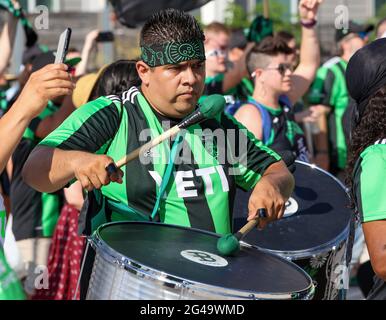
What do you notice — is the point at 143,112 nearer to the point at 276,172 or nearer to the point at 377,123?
the point at 276,172

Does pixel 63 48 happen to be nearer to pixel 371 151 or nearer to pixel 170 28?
pixel 170 28

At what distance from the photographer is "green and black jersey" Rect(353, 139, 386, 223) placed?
323 centimetres

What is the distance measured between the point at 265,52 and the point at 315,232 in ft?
7.84

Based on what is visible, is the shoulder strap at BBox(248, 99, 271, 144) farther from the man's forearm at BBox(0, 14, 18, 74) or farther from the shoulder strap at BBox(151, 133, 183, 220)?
the shoulder strap at BBox(151, 133, 183, 220)

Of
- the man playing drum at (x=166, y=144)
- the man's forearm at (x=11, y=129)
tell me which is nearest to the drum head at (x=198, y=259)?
the man playing drum at (x=166, y=144)

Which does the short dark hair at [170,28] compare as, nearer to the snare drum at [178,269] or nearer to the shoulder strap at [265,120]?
the snare drum at [178,269]

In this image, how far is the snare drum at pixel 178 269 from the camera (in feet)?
9.80

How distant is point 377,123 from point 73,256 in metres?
3.00

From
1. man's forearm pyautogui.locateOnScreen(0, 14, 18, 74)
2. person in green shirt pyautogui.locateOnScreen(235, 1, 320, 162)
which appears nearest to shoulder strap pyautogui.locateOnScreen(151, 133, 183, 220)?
person in green shirt pyautogui.locateOnScreen(235, 1, 320, 162)

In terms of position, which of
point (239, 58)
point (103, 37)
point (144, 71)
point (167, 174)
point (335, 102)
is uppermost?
point (144, 71)

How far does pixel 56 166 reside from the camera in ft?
11.1

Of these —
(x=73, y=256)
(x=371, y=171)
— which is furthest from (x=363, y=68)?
(x=73, y=256)

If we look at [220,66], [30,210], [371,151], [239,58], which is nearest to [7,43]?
[30,210]

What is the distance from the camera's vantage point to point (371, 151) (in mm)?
3338
